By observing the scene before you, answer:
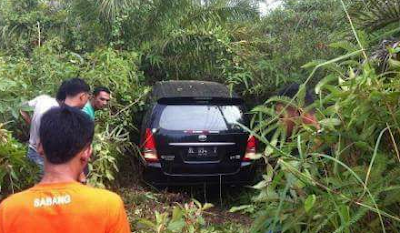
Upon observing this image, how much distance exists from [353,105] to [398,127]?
0.66 feet

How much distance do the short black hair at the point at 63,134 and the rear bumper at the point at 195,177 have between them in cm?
441

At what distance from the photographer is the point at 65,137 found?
2234 millimetres

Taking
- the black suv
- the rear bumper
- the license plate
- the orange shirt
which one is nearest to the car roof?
the black suv

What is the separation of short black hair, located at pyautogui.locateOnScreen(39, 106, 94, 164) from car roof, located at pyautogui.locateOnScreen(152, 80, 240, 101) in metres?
4.52

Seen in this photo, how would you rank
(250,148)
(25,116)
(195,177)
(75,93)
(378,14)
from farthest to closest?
(250,148) → (195,177) → (25,116) → (75,93) → (378,14)

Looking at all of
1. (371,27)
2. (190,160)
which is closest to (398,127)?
(371,27)

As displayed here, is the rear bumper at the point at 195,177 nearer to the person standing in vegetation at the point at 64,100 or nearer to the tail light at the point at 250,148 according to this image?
the tail light at the point at 250,148

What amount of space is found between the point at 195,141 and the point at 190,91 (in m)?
0.84

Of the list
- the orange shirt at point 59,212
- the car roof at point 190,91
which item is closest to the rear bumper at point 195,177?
the car roof at point 190,91

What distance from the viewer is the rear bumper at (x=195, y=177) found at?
265 inches

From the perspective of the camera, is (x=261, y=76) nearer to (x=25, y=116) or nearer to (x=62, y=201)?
(x=25, y=116)

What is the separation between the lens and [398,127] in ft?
7.41

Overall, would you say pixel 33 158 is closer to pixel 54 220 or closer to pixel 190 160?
pixel 190 160

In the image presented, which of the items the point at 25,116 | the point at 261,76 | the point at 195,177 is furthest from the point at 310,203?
the point at 261,76
